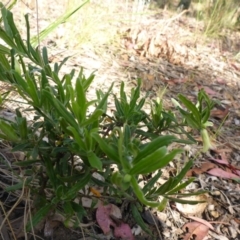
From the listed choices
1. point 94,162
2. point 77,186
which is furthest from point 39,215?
point 94,162

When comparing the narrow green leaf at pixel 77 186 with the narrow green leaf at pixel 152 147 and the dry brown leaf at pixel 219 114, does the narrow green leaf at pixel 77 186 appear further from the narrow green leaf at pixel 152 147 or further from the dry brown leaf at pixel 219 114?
the dry brown leaf at pixel 219 114

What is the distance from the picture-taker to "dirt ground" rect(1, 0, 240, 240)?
3.69 ft

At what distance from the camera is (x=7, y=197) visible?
35.1 inches

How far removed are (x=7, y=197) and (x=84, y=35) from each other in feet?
4.90

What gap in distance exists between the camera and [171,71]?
7.70 ft

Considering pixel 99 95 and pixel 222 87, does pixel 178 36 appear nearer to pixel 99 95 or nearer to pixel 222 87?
pixel 222 87

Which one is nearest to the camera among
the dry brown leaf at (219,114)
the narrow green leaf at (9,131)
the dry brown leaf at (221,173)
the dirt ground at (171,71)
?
the narrow green leaf at (9,131)

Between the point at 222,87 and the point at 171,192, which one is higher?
the point at 171,192

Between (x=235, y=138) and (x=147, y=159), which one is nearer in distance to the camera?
(x=147, y=159)

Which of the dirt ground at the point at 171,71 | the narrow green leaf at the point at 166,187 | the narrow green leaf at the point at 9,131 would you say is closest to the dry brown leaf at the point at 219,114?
the dirt ground at the point at 171,71

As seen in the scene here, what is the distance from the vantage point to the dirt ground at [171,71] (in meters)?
1.12

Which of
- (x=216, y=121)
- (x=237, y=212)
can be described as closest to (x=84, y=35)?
(x=216, y=121)

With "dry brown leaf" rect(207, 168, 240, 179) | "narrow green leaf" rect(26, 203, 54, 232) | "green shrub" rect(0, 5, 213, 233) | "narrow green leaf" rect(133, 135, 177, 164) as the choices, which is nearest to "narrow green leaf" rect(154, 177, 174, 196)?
"green shrub" rect(0, 5, 213, 233)

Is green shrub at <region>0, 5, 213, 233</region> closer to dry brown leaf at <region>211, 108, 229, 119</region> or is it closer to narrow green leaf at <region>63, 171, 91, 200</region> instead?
narrow green leaf at <region>63, 171, 91, 200</region>
